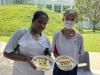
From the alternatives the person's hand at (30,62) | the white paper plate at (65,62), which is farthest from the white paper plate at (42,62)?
the white paper plate at (65,62)

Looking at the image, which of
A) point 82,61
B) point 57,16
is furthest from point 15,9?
point 82,61

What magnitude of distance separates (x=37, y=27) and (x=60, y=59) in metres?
0.36

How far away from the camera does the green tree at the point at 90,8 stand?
65.4 ft

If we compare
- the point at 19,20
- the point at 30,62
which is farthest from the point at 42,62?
the point at 19,20

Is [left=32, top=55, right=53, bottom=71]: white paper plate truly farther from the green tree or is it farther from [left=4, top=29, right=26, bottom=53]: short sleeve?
the green tree

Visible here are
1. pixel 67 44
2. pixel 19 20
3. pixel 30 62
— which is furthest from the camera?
pixel 19 20

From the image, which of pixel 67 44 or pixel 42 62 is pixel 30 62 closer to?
pixel 42 62

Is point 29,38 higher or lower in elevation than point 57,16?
higher

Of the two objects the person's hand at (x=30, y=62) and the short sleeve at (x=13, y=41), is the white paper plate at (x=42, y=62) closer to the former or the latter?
the person's hand at (x=30, y=62)

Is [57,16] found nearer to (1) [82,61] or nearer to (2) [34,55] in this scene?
(1) [82,61]

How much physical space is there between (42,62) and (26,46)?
0.54 feet

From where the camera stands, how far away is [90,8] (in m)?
20.4

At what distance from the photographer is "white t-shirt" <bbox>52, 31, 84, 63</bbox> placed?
275 centimetres

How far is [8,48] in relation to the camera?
2.30 meters
